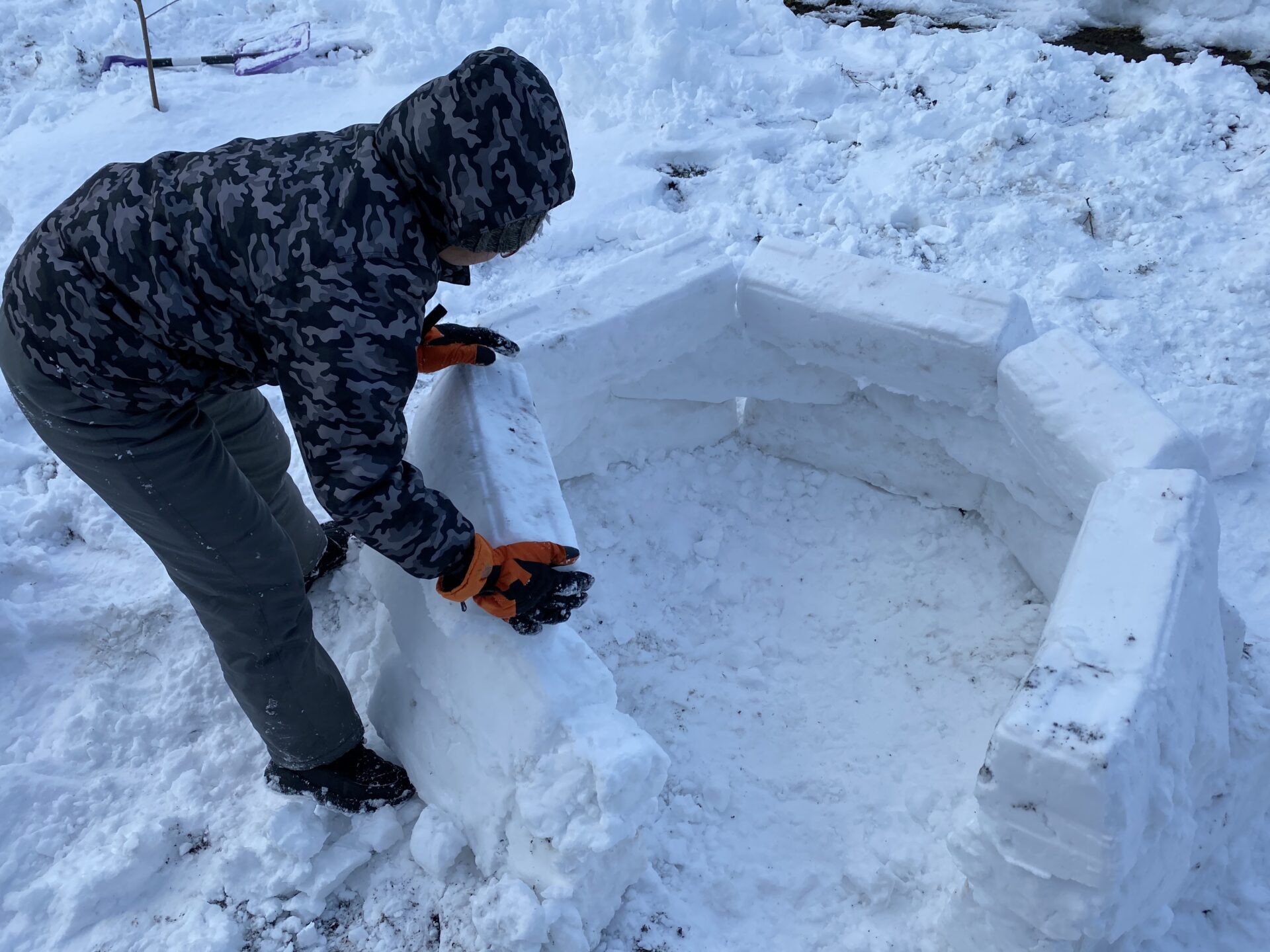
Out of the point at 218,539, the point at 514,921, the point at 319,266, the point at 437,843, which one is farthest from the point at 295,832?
the point at 319,266

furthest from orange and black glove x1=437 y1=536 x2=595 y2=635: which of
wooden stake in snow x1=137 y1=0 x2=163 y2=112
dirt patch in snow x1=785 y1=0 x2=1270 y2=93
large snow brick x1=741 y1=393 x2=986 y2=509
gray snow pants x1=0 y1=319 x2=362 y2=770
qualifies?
dirt patch in snow x1=785 y1=0 x2=1270 y2=93

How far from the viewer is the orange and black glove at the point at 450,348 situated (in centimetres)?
237

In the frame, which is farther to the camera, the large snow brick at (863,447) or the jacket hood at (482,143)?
the large snow brick at (863,447)

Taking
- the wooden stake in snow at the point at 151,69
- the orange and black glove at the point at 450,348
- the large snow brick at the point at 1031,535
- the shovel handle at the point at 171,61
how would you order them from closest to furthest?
1. the orange and black glove at the point at 450,348
2. the large snow brick at the point at 1031,535
3. the wooden stake in snow at the point at 151,69
4. the shovel handle at the point at 171,61

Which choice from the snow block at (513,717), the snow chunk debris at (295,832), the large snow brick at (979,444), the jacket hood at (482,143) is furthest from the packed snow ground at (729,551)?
the jacket hood at (482,143)

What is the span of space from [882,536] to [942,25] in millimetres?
3940

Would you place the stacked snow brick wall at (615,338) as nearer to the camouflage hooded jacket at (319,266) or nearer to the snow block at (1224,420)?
the camouflage hooded jacket at (319,266)

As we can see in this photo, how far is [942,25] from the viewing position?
18.0ft

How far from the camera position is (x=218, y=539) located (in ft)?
6.61

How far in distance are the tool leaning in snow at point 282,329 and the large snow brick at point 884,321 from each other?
42.8 inches

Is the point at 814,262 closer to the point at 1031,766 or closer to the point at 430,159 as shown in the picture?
the point at 430,159

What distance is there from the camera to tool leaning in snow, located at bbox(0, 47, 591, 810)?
164cm

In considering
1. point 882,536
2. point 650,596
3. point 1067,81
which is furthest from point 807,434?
point 1067,81

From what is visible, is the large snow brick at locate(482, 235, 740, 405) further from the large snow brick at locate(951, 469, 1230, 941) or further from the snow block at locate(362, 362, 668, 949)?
the large snow brick at locate(951, 469, 1230, 941)
